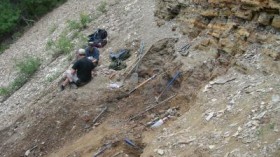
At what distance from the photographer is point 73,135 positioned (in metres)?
9.64

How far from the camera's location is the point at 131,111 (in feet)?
31.1

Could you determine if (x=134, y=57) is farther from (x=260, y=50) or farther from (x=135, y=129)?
(x=260, y=50)

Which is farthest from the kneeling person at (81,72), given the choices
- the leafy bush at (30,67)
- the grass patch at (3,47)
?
the grass patch at (3,47)

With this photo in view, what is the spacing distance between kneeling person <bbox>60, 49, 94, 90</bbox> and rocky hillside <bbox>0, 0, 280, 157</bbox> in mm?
193

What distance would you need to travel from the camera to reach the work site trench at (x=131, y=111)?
28.3ft

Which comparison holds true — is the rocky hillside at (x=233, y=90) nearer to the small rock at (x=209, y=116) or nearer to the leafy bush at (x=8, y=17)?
the small rock at (x=209, y=116)

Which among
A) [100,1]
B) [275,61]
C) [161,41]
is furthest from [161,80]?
[100,1]

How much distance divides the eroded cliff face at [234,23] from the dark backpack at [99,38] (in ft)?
8.30

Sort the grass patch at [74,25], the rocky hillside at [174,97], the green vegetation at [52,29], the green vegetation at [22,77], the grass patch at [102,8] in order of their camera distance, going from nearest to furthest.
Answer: the rocky hillside at [174,97] → the green vegetation at [22,77] → the grass patch at [74,25] → the grass patch at [102,8] → the green vegetation at [52,29]

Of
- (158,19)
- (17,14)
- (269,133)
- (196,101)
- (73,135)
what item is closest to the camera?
(269,133)

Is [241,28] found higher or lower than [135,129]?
higher

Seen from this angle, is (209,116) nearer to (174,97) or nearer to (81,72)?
(174,97)

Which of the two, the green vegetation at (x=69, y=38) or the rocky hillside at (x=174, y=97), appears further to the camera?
the green vegetation at (x=69, y=38)

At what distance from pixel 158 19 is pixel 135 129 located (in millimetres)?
4263
